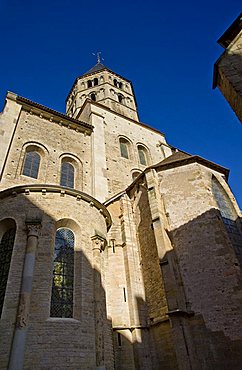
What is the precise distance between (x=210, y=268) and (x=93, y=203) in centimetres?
488

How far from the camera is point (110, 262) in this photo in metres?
11.5

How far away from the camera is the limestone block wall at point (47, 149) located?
492 inches

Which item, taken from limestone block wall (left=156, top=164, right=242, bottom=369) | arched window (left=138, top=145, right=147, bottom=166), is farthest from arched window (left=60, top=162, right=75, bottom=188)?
arched window (left=138, top=145, right=147, bottom=166)

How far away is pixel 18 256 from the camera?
8141 mm

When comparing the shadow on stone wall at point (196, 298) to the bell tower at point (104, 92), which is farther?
the bell tower at point (104, 92)

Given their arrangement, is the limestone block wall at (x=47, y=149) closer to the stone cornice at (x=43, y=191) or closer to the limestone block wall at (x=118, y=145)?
the limestone block wall at (x=118, y=145)

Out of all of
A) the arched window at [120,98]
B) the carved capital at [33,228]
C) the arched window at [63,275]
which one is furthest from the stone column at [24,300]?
the arched window at [120,98]

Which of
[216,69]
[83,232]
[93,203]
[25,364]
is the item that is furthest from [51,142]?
[25,364]

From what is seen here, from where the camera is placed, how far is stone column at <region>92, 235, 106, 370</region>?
24.5 ft

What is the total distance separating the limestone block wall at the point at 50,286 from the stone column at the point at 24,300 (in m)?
0.19

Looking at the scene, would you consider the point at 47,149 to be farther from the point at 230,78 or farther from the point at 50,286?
the point at 230,78

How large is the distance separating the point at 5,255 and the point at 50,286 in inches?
72.0

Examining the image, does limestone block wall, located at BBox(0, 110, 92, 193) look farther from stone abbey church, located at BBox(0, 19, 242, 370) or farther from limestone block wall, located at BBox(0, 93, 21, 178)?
limestone block wall, located at BBox(0, 93, 21, 178)

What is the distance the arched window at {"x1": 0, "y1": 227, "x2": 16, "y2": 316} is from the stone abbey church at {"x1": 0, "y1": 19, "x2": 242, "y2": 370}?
0.11 feet
